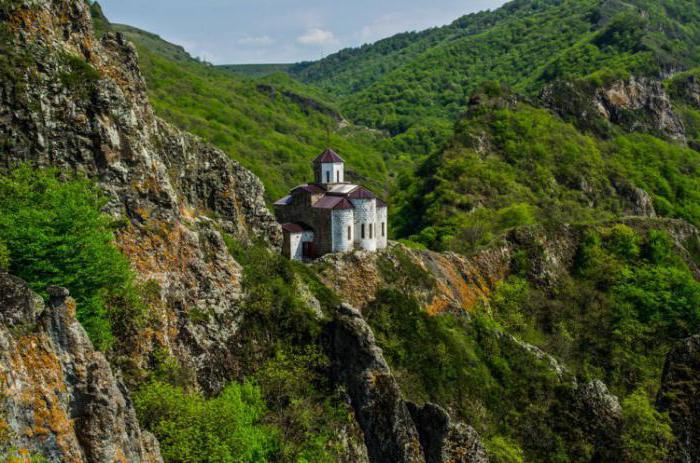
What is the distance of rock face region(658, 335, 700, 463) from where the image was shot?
44.7m

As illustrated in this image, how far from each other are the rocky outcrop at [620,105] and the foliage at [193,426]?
10911cm

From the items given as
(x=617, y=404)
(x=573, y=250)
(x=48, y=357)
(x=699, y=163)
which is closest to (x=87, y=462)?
(x=48, y=357)

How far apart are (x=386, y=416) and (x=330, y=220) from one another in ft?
56.6

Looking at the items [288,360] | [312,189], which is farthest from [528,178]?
[288,360]

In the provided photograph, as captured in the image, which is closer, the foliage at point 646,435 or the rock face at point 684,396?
the foliage at point 646,435

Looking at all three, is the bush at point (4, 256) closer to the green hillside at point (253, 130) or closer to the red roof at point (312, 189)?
the red roof at point (312, 189)

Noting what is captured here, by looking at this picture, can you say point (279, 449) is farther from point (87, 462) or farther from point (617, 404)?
point (617, 404)

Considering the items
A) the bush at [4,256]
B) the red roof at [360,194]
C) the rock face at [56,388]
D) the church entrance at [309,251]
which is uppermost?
the red roof at [360,194]

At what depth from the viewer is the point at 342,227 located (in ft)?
163

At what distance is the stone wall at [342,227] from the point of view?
4934 centimetres

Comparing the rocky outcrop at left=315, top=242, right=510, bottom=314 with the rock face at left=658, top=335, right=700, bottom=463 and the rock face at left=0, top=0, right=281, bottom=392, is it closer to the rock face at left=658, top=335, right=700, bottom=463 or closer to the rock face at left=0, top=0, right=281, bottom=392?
the rock face at left=0, top=0, right=281, bottom=392

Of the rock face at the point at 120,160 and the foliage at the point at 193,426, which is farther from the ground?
the rock face at the point at 120,160

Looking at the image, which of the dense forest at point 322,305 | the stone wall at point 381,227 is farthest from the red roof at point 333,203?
the dense forest at point 322,305

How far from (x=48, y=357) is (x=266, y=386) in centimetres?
1586
